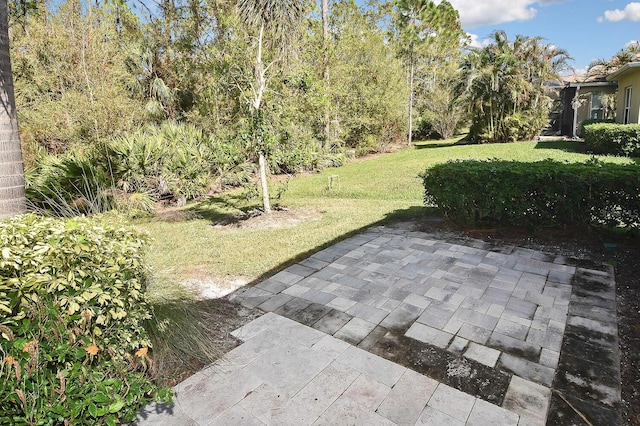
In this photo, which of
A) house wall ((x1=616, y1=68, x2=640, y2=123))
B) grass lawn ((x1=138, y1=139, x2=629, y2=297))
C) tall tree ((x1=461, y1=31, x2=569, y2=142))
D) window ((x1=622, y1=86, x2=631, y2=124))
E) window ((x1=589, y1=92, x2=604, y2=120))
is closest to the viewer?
grass lawn ((x1=138, y1=139, x2=629, y2=297))

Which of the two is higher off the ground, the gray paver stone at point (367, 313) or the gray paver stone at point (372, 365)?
the gray paver stone at point (367, 313)

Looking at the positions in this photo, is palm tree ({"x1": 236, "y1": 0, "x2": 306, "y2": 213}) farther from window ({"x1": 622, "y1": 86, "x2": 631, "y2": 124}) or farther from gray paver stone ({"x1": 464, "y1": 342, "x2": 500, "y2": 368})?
window ({"x1": 622, "y1": 86, "x2": 631, "y2": 124})

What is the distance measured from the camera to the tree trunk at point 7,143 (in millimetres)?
2719

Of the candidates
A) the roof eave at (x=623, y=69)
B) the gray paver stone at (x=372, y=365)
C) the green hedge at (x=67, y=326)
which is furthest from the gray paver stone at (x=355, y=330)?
the roof eave at (x=623, y=69)

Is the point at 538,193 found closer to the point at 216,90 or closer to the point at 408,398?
the point at 408,398

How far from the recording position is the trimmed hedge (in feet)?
36.4

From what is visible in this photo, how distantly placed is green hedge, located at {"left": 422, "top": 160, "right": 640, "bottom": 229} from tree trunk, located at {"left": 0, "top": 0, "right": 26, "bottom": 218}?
196 inches

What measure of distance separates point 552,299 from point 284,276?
2.62 m

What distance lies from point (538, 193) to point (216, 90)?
19.7 ft

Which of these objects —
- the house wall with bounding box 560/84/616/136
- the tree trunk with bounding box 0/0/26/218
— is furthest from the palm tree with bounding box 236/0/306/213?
the house wall with bounding box 560/84/616/136

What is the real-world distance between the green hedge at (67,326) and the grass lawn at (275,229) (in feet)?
2.48

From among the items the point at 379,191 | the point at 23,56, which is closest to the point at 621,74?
the point at 379,191

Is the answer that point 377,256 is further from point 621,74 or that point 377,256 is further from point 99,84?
point 621,74

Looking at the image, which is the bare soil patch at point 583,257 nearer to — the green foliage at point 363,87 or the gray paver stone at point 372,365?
the gray paver stone at point 372,365
